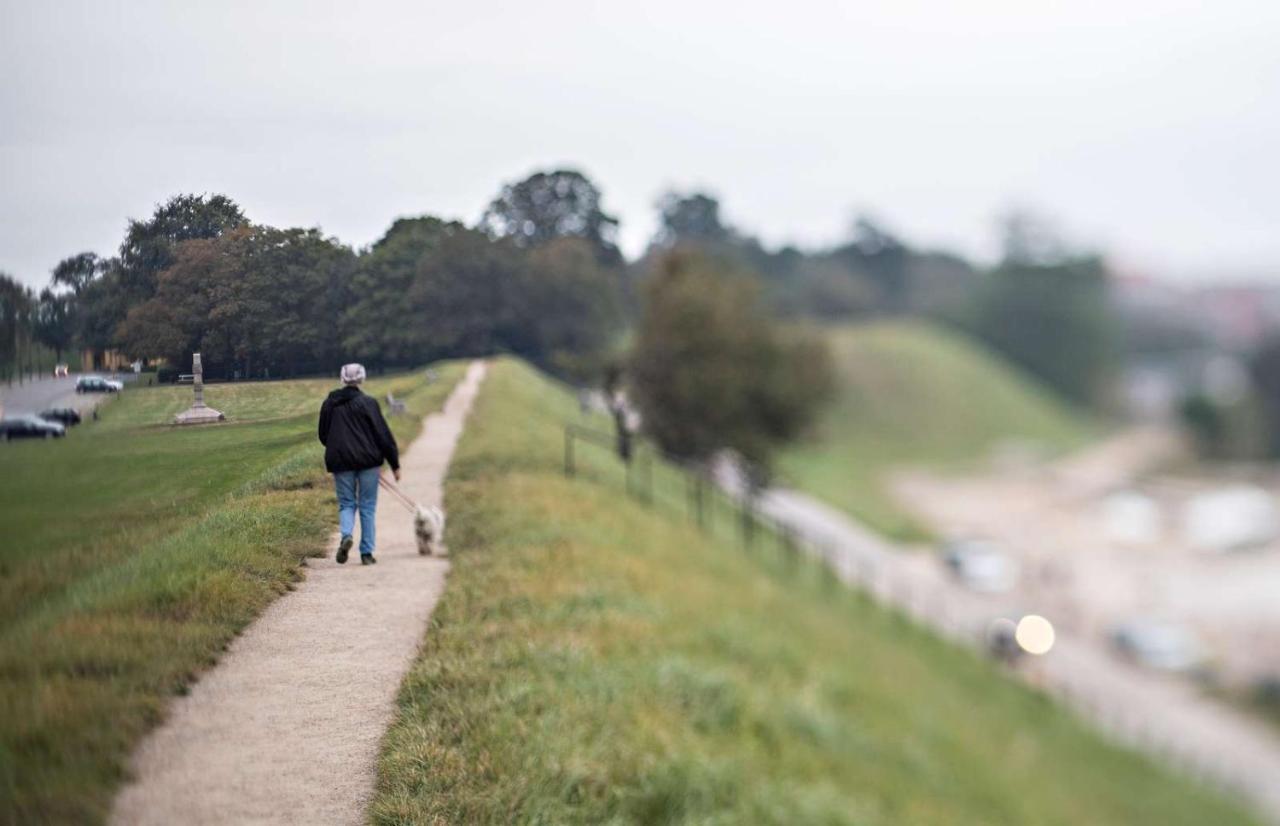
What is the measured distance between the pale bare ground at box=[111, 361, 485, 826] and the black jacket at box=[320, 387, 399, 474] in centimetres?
21

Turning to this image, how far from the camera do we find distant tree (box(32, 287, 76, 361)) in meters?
2.23

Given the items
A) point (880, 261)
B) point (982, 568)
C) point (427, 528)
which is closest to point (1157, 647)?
A: point (982, 568)

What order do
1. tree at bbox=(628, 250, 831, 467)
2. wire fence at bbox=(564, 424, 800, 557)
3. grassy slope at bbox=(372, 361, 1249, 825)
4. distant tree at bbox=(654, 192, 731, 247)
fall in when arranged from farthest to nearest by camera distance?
1. tree at bbox=(628, 250, 831, 467)
2. wire fence at bbox=(564, 424, 800, 557)
3. distant tree at bbox=(654, 192, 731, 247)
4. grassy slope at bbox=(372, 361, 1249, 825)

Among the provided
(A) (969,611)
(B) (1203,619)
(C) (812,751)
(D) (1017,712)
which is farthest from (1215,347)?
(C) (812,751)

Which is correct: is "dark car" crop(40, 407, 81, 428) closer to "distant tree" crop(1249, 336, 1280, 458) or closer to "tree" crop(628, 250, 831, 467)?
"tree" crop(628, 250, 831, 467)

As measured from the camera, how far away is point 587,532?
728 cm

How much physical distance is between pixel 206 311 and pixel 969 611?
188 ft

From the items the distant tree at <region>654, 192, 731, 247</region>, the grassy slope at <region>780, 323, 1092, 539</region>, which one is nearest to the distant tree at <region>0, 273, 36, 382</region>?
the distant tree at <region>654, 192, 731, 247</region>

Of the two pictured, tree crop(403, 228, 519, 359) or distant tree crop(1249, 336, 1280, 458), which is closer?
tree crop(403, 228, 519, 359)

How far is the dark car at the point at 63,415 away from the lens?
2.15 metres

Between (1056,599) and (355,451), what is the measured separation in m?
67.0

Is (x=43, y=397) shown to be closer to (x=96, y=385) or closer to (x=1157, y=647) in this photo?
(x=96, y=385)

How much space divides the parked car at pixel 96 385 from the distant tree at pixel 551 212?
1.08 m

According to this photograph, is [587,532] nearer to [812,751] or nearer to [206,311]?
[206,311]
